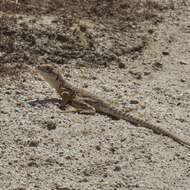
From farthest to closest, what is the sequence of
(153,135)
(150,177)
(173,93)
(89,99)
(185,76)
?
(185,76) → (173,93) → (89,99) → (153,135) → (150,177)

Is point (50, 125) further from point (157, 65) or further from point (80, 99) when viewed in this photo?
point (157, 65)

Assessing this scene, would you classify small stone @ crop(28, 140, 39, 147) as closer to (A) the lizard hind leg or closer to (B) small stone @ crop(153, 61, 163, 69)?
(A) the lizard hind leg

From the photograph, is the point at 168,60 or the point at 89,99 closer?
the point at 89,99

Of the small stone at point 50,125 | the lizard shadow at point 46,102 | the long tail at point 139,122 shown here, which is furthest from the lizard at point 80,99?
the small stone at point 50,125

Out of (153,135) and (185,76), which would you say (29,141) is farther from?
(185,76)

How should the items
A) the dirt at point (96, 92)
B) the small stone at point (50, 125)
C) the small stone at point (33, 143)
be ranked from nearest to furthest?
the dirt at point (96, 92) < the small stone at point (33, 143) < the small stone at point (50, 125)

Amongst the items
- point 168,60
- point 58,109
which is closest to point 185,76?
point 168,60

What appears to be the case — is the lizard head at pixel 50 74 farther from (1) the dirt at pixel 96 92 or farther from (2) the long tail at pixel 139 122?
(2) the long tail at pixel 139 122

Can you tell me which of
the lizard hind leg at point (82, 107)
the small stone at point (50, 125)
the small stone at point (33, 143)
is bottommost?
the lizard hind leg at point (82, 107)
